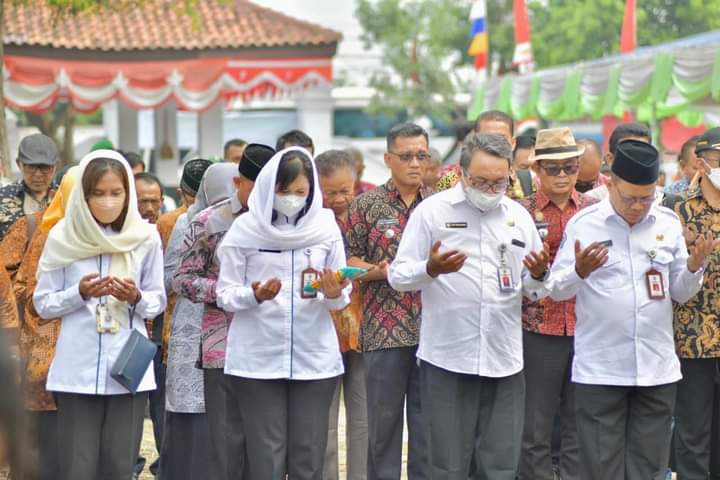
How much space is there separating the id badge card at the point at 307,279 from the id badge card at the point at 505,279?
37.5 inches

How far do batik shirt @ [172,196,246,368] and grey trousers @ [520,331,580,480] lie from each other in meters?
2.05

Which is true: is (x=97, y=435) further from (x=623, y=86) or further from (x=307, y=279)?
(x=623, y=86)

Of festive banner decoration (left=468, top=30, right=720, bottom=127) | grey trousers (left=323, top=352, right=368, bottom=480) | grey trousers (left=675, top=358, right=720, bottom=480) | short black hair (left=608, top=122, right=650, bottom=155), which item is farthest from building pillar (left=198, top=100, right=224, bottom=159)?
grey trousers (left=675, top=358, right=720, bottom=480)

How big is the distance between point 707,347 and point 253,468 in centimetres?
265

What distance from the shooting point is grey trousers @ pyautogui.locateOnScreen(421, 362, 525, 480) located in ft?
23.3

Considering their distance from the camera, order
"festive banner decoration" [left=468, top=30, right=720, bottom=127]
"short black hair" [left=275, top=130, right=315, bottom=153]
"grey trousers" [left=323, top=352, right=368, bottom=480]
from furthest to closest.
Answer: "festive banner decoration" [left=468, top=30, right=720, bottom=127], "short black hair" [left=275, top=130, right=315, bottom=153], "grey trousers" [left=323, top=352, right=368, bottom=480]

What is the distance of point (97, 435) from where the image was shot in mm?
6852

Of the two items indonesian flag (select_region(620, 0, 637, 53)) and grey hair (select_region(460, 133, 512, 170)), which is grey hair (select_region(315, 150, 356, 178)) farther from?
indonesian flag (select_region(620, 0, 637, 53))

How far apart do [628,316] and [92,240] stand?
9.21ft

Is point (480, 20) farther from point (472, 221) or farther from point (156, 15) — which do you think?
point (472, 221)

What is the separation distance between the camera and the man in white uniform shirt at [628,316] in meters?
7.17

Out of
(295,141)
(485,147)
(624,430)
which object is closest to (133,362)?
(485,147)

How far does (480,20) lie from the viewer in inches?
1137

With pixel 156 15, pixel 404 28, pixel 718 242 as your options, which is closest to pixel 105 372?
pixel 718 242
